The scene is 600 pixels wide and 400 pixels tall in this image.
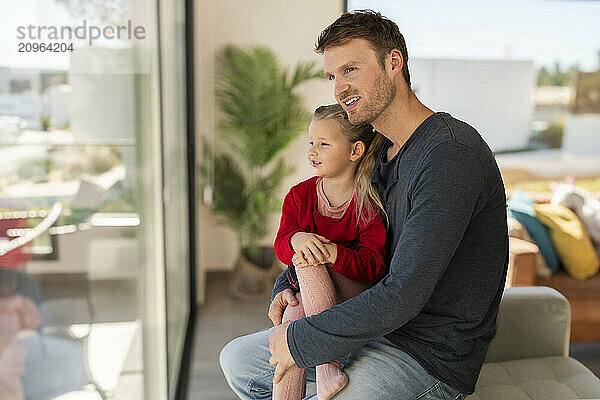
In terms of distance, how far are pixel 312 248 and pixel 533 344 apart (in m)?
1.05

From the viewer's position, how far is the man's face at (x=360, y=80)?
1312 mm

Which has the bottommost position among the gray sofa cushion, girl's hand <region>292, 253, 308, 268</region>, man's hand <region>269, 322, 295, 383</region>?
the gray sofa cushion

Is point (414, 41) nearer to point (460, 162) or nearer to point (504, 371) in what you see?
point (504, 371)

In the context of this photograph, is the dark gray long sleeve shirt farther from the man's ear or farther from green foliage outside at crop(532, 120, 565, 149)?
green foliage outside at crop(532, 120, 565, 149)

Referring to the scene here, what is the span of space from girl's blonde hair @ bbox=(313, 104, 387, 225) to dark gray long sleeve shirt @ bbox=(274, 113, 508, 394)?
0.05 metres

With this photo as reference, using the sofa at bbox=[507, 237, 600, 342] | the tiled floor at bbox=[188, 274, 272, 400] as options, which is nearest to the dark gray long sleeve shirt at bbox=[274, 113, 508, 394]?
the tiled floor at bbox=[188, 274, 272, 400]

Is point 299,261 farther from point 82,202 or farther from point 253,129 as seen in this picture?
point 253,129

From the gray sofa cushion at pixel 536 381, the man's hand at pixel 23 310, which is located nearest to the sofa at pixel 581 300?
the gray sofa cushion at pixel 536 381

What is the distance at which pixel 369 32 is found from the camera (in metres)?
1.31

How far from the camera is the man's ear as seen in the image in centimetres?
132

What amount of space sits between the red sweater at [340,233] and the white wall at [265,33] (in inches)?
122

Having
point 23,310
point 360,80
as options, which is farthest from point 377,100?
point 23,310

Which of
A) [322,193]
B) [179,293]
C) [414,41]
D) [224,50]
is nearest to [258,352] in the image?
[322,193]

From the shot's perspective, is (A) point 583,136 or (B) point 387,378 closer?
(B) point 387,378
